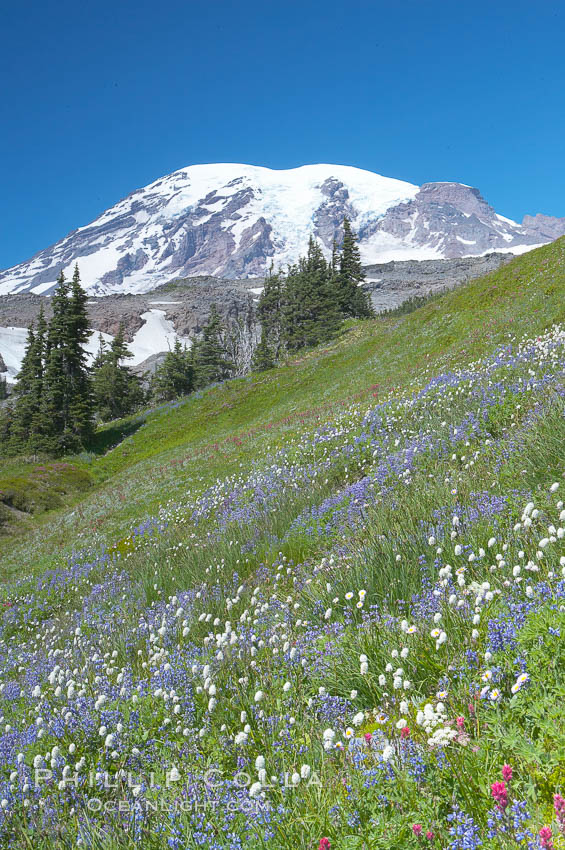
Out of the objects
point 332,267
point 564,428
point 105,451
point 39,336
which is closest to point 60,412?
point 105,451

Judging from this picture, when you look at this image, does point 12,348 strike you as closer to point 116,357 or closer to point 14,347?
point 14,347

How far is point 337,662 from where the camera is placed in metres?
3.83

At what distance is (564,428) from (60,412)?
4523 centimetres

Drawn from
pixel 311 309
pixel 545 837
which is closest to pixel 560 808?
pixel 545 837

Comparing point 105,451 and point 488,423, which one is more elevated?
point 488,423

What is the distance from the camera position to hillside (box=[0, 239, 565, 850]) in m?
2.43

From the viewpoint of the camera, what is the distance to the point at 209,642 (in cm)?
500

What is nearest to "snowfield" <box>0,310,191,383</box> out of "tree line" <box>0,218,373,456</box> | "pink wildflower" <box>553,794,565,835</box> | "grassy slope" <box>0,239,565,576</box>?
"tree line" <box>0,218,373,456</box>

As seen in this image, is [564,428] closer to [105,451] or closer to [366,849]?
[366,849]

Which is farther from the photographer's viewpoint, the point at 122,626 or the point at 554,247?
the point at 554,247

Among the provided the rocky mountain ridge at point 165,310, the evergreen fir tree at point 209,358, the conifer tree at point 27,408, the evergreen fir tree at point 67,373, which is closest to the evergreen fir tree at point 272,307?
the evergreen fir tree at point 209,358

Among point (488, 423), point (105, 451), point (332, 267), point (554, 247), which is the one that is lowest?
point (105, 451)

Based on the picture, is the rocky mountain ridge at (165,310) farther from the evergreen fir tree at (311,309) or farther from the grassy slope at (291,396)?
the grassy slope at (291,396)

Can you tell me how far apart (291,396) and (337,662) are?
29.7 metres
